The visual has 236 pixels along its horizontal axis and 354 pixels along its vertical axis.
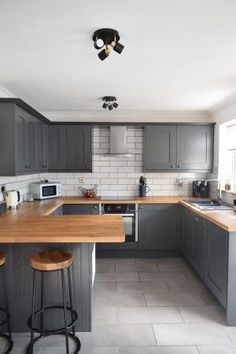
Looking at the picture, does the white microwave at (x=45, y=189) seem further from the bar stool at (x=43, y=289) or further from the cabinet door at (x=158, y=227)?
the bar stool at (x=43, y=289)

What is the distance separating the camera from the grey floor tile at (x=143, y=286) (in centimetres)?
291

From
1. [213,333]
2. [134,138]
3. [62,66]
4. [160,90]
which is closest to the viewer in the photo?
[213,333]

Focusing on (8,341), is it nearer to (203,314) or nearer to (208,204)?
→ (203,314)

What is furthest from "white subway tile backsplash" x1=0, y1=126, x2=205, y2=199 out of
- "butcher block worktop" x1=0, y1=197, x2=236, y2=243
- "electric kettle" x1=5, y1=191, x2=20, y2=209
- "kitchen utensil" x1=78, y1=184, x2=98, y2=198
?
"butcher block worktop" x1=0, y1=197, x2=236, y2=243

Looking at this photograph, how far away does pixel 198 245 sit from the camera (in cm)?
308

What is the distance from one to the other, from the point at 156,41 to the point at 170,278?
8.81 feet

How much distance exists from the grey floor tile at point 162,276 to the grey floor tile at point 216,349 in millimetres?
1155

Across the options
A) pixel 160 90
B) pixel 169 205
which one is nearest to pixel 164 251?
pixel 169 205

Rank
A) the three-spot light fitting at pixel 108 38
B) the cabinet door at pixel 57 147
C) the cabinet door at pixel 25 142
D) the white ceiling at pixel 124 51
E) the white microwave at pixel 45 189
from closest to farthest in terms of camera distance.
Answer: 1. the white ceiling at pixel 124 51
2. the three-spot light fitting at pixel 108 38
3. the cabinet door at pixel 25 142
4. the white microwave at pixel 45 189
5. the cabinet door at pixel 57 147

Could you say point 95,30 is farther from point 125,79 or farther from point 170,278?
point 170,278

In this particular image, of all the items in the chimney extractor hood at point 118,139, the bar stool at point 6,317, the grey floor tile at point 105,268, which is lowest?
the grey floor tile at point 105,268

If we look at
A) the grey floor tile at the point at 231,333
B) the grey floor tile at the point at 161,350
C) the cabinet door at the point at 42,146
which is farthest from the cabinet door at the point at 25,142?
the grey floor tile at the point at 231,333

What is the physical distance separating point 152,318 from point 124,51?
2404mm

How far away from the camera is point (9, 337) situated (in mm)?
2012
